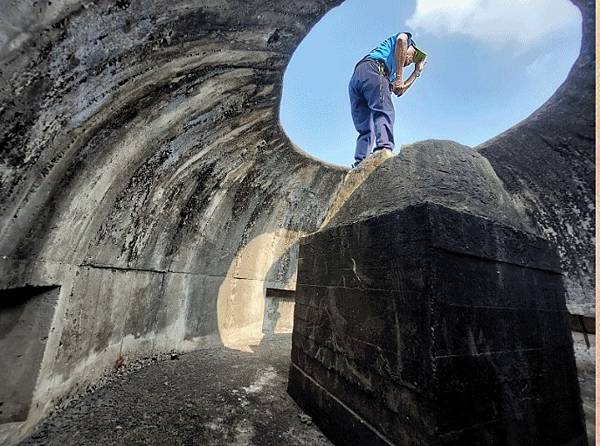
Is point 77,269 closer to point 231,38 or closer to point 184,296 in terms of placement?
point 184,296

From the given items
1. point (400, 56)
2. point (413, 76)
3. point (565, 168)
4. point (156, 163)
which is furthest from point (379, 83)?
point (156, 163)

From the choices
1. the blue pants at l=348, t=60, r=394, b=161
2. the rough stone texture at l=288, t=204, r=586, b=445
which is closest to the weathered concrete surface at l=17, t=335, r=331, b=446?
the rough stone texture at l=288, t=204, r=586, b=445

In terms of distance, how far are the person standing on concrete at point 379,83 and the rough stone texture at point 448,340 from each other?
2.24 metres

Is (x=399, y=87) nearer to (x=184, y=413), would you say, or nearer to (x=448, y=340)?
(x=448, y=340)

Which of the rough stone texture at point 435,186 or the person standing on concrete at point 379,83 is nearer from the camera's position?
the rough stone texture at point 435,186

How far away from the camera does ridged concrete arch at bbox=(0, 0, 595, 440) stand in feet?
5.21

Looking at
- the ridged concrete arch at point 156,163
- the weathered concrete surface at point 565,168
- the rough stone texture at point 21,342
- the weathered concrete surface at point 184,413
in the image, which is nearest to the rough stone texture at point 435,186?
the ridged concrete arch at point 156,163

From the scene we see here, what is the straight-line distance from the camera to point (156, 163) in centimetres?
288

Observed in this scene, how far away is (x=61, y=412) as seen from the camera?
2209mm

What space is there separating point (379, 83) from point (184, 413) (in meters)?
4.52

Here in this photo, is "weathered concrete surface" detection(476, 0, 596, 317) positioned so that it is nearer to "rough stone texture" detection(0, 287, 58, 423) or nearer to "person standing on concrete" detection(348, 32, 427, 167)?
"person standing on concrete" detection(348, 32, 427, 167)

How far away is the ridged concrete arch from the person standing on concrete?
1.22 meters

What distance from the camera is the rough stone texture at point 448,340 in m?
1.47

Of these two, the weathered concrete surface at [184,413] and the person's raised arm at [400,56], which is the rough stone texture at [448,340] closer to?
the weathered concrete surface at [184,413]
